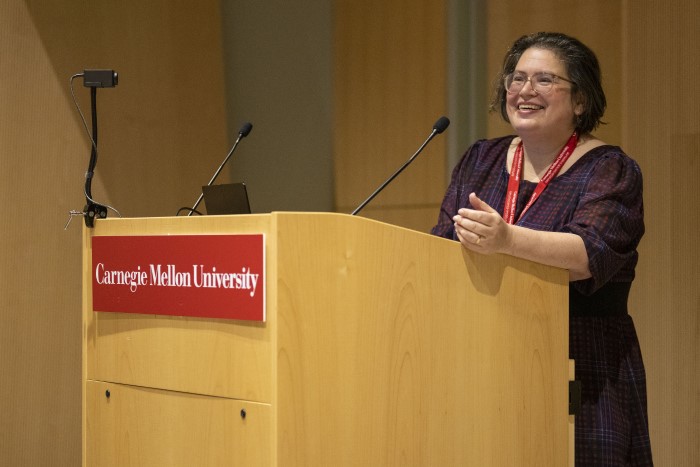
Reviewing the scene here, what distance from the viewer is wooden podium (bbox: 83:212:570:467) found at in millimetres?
1463

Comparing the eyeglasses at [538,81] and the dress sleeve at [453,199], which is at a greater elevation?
the eyeglasses at [538,81]

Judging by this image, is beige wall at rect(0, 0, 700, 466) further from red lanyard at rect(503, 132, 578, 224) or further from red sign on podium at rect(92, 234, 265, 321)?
red sign on podium at rect(92, 234, 265, 321)

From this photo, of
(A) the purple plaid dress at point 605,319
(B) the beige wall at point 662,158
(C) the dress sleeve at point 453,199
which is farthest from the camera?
(B) the beige wall at point 662,158

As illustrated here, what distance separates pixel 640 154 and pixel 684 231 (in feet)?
1.02

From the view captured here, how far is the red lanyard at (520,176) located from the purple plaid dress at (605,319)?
0.02 m

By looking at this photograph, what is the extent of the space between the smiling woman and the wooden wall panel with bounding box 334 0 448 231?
1571 mm

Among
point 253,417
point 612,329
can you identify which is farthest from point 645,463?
point 253,417

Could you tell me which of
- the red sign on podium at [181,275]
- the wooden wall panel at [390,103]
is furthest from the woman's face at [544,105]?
the wooden wall panel at [390,103]

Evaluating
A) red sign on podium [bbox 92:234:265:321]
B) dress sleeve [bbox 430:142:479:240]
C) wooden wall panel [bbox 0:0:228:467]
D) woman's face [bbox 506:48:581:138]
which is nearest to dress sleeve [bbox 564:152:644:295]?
woman's face [bbox 506:48:581:138]

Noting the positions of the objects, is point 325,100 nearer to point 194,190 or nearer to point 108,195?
point 194,190

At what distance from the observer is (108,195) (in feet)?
12.1

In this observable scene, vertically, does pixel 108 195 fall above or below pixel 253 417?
above

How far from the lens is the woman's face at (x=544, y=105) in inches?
82.8

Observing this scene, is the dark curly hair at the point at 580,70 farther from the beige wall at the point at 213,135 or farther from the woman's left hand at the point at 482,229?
the beige wall at the point at 213,135
